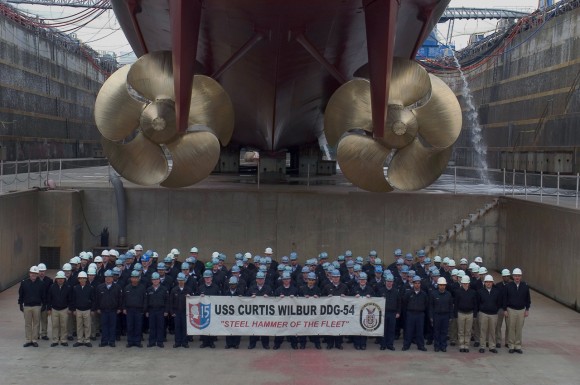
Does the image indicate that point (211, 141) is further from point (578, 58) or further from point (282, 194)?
point (578, 58)

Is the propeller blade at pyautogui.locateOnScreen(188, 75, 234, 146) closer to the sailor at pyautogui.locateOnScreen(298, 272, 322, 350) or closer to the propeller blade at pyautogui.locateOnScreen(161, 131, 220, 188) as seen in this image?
the propeller blade at pyautogui.locateOnScreen(161, 131, 220, 188)

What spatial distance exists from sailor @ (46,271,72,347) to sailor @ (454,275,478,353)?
261 inches

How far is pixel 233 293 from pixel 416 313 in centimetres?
316

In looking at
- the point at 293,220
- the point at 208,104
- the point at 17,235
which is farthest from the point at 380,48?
the point at 17,235

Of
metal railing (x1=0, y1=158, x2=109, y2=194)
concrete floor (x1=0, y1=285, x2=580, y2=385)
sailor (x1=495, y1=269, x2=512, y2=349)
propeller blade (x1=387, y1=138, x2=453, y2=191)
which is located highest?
propeller blade (x1=387, y1=138, x2=453, y2=191)

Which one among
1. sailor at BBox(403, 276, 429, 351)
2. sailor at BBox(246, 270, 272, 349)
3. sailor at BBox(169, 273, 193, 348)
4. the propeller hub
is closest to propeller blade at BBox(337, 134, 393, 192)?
the propeller hub

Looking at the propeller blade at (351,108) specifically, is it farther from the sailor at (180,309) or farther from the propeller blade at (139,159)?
the sailor at (180,309)

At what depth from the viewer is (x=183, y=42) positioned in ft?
37.9

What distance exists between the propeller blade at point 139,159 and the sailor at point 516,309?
7.93m

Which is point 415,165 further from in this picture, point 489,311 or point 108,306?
point 108,306

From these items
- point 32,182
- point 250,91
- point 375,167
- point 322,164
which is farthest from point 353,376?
point 322,164

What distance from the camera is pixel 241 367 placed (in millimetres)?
9938

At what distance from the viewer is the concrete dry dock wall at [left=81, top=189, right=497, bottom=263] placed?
1952 cm

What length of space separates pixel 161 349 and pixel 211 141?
17.2ft
